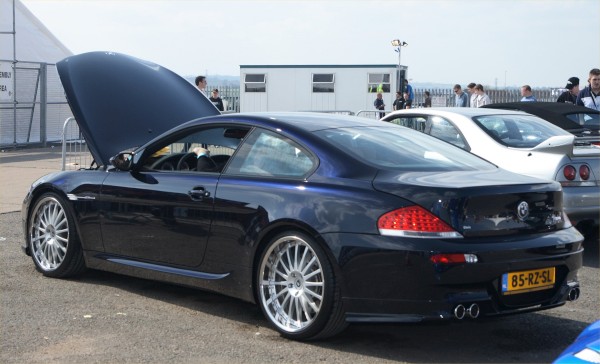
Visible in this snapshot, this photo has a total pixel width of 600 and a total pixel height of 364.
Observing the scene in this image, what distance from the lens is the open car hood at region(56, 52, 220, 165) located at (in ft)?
24.8

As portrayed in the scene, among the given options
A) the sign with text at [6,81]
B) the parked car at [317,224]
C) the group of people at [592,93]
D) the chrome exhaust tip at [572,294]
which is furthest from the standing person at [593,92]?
the sign with text at [6,81]

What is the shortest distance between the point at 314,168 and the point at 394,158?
53cm

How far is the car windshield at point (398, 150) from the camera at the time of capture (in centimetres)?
565

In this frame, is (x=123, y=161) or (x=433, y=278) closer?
(x=433, y=278)

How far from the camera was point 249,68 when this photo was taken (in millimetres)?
36406

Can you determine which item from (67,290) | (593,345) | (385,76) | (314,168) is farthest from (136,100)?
(385,76)

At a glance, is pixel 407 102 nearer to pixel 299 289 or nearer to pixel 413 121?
pixel 413 121

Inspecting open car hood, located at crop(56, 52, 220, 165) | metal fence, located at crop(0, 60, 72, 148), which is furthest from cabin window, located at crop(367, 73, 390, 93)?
open car hood, located at crop(56, 52, 220, 165)

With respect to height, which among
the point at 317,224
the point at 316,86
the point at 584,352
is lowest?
the point at 584,352

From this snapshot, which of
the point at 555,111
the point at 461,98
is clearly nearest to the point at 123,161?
the point at 555,111

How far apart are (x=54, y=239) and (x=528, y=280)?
3.82 meters

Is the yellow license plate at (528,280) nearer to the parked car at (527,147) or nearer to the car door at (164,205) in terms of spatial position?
the car door at (164,205)

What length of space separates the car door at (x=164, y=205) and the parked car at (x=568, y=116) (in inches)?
222

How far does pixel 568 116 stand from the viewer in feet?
36.3
